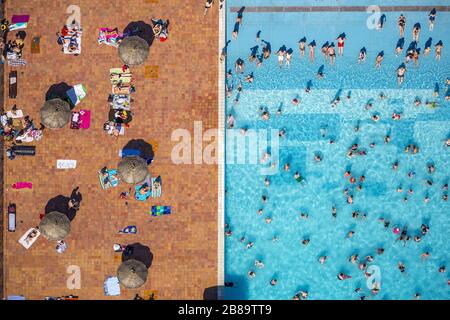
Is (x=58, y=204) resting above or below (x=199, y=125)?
below

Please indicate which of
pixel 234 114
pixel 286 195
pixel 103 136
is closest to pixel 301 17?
pixel 234 114

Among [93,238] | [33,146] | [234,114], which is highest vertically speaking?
[234,114]

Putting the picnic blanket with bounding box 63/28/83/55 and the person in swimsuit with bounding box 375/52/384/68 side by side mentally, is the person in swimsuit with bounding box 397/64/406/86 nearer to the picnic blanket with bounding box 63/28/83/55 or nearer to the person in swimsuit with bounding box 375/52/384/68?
the person in swimsuit with bounding box 375/52/384/68

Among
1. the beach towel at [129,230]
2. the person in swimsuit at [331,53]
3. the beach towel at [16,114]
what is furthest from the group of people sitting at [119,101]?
the person in swimsuit at [331,53]

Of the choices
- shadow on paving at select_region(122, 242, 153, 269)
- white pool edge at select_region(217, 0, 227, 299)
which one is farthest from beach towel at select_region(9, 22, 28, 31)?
shadow on paving at select_region(122, 242, 153, 269)

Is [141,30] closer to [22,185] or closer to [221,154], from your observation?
[221,154]

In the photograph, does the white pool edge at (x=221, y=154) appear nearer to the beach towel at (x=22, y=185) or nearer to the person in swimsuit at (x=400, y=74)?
the person in swimsuit at (x=400, y=74)
